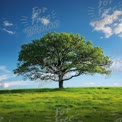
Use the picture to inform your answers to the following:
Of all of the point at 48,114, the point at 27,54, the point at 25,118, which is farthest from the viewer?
the point at 27,54

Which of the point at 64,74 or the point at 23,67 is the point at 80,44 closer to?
the point at 64,74

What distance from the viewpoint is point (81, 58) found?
5853 cm

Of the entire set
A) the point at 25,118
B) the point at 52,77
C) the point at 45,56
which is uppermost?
the point at 45,56

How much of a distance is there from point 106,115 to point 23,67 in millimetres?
34410

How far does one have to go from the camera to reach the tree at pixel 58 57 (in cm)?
5741

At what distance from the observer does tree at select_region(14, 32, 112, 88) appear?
57.4 meters

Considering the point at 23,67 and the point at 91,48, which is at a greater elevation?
the point at 91,48

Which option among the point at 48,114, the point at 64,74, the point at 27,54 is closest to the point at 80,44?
the point at 64,74

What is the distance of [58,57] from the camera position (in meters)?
58.0

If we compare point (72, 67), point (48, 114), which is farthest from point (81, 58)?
point (48, 114)

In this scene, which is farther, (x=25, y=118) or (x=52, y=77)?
(x=52, y=77)

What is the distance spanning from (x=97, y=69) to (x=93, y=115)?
3344 centimetres

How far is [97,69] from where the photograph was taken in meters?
57.6

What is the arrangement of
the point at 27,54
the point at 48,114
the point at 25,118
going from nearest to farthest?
the point at 25,118, the point at 48,114, the point at 27,54
